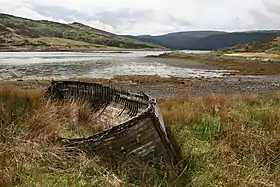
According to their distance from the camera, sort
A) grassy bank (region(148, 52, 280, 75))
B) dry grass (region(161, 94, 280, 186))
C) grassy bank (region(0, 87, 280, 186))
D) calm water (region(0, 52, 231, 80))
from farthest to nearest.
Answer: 1. grassy bank (region(148, 52, 280, 75))
2. calm water (region(0, 52, 231, 80))
3. dry grass (region(161, 94, 280, 186))
4. grassy bank (region(0, 87, 280, 186))

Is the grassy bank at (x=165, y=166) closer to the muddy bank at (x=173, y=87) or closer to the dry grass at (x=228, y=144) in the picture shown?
the dry grass at (x=228, y=144)

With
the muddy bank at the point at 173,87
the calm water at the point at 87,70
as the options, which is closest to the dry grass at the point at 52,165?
the muddy bank at the point at 173,87

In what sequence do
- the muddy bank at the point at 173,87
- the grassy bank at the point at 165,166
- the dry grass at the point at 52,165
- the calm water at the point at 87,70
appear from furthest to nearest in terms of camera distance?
the calm water at the point at 87,70 < the muddy bank at the point at 173,87 < the grassy bank at the point at 165,166 < the dry grass at the point at 52,165

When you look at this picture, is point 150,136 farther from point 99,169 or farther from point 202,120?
point 202,120

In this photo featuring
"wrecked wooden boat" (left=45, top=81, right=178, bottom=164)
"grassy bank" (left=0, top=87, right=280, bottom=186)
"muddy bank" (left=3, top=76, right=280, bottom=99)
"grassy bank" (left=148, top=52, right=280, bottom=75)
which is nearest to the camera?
"grassy bank" (left=0, top=87, right=280, bottom=186)

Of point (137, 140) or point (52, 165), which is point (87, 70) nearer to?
point (137, 140)

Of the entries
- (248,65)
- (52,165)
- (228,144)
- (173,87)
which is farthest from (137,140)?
(248,65)

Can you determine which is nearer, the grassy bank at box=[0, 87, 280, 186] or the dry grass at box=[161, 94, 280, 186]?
the grassy bank at box=[0, 87, 280, 186]

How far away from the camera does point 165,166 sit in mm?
6926

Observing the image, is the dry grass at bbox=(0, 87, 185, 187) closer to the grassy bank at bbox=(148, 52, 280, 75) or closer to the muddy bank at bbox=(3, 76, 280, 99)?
the muddy bank at bbox=(3, 76, 280, 99)

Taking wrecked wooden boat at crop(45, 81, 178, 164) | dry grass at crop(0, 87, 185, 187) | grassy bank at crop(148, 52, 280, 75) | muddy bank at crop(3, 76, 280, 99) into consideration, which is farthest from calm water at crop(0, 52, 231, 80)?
wrecked wooden boat at crop(45, 81, 178, 164)

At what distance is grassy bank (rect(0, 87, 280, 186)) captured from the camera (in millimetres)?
5895

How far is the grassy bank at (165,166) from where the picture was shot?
589cm

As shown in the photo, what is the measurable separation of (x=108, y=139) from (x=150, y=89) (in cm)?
1992
